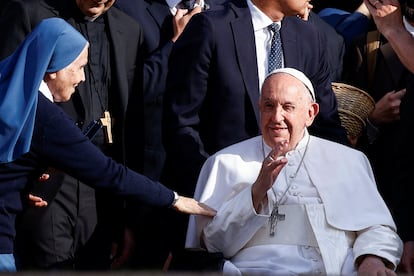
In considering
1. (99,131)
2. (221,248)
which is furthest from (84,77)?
(221,248)

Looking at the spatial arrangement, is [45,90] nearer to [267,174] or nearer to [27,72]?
[27,72]

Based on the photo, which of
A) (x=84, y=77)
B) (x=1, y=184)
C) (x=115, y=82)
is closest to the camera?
(x=1, y=184)

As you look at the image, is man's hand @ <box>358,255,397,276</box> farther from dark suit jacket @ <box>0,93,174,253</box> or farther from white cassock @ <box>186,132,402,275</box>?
dark suit jacket @ <box>0,93,174,253</box>

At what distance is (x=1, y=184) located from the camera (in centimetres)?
680

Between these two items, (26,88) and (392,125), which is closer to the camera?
(26,88)

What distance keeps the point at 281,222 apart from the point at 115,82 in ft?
4.32

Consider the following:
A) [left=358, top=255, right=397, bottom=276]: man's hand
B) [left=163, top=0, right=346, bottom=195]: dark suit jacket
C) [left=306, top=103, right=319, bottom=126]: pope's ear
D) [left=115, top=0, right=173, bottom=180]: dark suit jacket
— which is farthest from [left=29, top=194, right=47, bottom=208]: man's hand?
[left=358, top=255, right=397, bottom=276]: man's hand

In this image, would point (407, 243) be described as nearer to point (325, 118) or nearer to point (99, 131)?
point (325, 118)

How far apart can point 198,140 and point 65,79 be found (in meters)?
0.87

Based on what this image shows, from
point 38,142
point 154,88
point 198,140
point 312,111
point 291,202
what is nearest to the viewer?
point 38,142

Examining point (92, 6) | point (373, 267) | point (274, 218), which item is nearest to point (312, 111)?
point (274, 218)

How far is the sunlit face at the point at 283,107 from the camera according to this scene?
721 cm

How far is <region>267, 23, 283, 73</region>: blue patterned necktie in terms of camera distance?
7.73 metres

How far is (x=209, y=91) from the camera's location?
765cm
